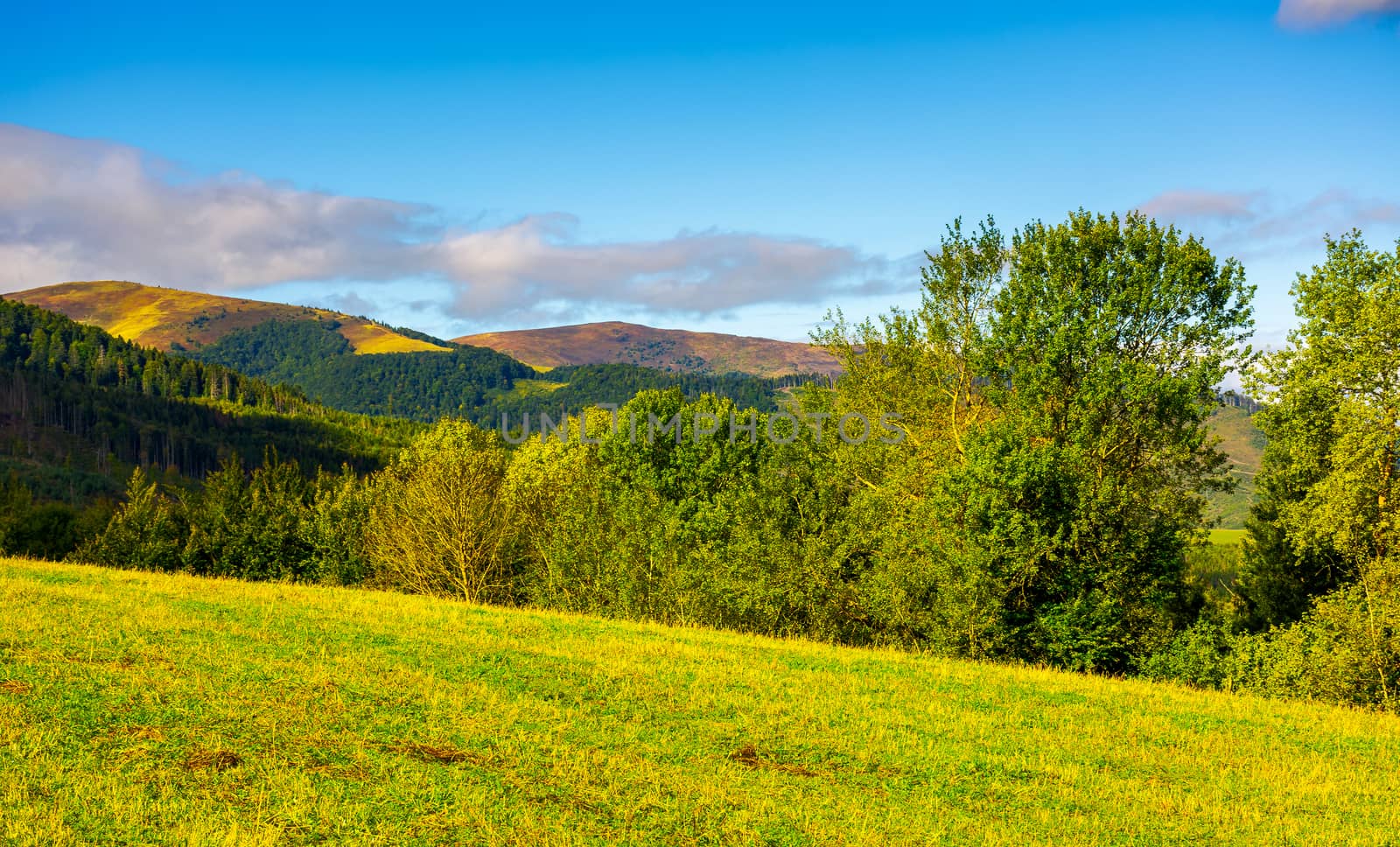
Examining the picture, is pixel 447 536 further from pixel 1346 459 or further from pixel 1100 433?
pixel 1346 459

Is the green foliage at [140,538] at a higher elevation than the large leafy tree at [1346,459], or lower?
lower

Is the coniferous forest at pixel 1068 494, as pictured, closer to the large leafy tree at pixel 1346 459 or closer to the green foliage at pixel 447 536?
the large leafy tree at pixel 1346 459

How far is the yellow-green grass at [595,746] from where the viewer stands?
11.6 meters

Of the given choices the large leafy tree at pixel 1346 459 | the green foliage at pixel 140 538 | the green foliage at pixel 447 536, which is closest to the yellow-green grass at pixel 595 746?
the large leafy tree at pixel 1346 459

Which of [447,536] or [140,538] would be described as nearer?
A: [447,536]

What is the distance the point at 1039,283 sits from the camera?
39.1 metres

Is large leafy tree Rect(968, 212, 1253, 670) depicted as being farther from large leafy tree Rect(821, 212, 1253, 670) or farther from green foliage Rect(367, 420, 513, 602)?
green foliage Rect(367, 420, 513, 602)

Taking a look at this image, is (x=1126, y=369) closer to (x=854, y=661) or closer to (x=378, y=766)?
(x=854, y=661)

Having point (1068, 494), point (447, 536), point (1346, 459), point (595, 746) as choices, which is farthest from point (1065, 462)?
point (447, 536)

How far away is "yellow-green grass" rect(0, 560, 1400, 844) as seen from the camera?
457 inches

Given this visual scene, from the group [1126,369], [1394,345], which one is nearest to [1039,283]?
[1126,369]

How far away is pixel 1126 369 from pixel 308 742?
32.7 m

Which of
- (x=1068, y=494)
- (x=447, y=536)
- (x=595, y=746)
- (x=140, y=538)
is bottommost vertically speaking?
(x=140, y=538)

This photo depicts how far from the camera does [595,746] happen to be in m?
15.1
